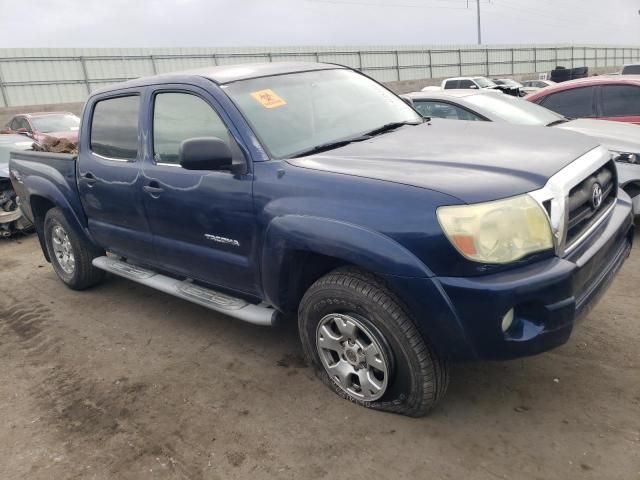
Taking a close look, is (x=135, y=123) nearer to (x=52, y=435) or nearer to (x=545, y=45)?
(x=52, y=435)

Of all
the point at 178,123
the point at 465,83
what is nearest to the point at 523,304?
the point at 178,123

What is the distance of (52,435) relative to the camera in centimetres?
302

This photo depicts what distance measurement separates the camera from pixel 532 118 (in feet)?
19.8

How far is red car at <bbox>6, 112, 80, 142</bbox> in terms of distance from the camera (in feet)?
43.0

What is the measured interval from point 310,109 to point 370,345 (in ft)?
5.10

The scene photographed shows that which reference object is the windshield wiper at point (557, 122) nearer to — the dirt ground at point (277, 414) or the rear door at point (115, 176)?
the dirt ground at point (277, 414)

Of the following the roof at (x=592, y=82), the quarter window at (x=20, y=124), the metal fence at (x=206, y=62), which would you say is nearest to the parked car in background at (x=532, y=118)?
the roof at (x=592, y=82)


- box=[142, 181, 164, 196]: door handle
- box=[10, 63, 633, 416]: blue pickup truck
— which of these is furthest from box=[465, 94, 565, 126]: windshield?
box=[142, 181, 164, 196]: door handle

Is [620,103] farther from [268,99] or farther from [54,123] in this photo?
[54,123]

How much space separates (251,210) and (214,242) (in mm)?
441

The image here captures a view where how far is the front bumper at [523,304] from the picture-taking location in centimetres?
231

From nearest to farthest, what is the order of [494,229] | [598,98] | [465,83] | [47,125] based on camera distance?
[494,229], [598,98], [47,125], [465,83]

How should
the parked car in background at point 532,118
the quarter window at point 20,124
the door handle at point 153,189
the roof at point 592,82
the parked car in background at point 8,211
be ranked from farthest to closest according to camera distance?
the quarter window at point 20,124, the parked car in background at point 8,211, the roof at point 592,82, the parked car in background at point 532,118, the door handle at point 153,189

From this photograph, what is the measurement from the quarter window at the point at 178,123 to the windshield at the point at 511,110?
3.50 metres
